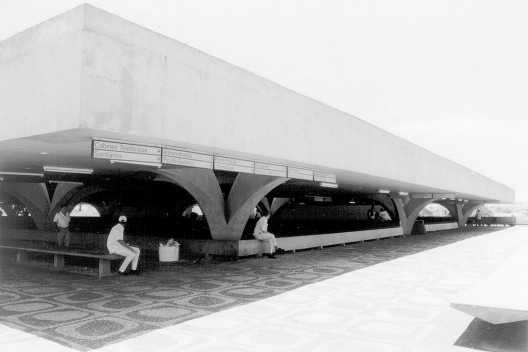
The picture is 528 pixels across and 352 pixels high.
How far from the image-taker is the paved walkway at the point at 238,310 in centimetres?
500

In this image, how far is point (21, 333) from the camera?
5.30 metres

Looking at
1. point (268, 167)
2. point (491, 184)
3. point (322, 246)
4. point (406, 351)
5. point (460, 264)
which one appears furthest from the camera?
point (491, 184)

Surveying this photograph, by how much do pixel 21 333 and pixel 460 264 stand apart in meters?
11.6

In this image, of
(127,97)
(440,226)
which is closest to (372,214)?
(440,226)

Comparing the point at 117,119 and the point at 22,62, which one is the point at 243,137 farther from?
the point at 22,62

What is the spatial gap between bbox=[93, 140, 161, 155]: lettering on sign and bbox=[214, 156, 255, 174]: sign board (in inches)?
65.1

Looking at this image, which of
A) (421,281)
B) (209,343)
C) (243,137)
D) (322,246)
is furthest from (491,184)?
(209,343)

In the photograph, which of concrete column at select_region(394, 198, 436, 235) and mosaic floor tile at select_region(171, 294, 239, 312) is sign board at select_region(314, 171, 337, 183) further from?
concrete column at select_region(394, 198, 436, 235)

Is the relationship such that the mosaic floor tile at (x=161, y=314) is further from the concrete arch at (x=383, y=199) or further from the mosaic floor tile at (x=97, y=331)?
the concrete arch at (x=383, y=199)

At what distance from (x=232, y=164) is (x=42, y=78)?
415 cm

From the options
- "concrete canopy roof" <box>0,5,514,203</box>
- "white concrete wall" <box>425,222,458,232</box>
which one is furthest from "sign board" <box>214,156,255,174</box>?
"white concrete wall" <box>425,222,458,232</box>

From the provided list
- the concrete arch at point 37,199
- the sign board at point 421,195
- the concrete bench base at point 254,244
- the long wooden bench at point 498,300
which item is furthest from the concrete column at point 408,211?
the long wooden bench at point 498,300

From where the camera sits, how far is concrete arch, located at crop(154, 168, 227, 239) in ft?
43.2

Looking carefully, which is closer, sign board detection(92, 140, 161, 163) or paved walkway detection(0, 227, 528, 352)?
→ paved walkway detection(0, 227, 528, 352)
